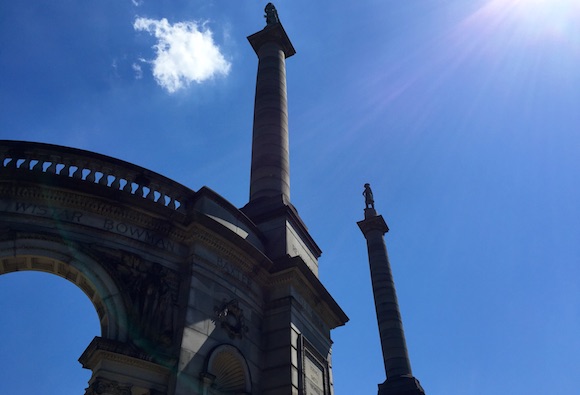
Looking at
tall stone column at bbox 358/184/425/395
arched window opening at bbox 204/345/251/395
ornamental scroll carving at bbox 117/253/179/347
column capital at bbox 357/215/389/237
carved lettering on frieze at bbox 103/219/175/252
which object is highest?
column capital at bbox 357/215/389/237

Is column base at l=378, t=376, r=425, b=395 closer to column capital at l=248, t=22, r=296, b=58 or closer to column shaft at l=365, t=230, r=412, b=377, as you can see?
column shaft at l=365, t=230, r=412, b=377

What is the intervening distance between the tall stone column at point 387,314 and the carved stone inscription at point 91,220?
864 inches

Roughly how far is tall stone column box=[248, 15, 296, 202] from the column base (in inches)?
628

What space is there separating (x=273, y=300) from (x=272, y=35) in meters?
19.3

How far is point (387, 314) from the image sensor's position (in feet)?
117

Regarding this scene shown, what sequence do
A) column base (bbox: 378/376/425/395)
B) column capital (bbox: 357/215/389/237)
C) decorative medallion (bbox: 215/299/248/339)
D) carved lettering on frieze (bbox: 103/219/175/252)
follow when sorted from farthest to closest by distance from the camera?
column capital (bbox: 357/215/389/237), column base (bbox: 378/376/425/395), decorative medallion (bbox: 215/299/248/339), carved lettering on frieze (bbox: 103/219/175/252)

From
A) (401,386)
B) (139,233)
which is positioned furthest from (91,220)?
(401,386)

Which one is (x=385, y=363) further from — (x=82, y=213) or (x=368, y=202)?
(x=82, y=213)

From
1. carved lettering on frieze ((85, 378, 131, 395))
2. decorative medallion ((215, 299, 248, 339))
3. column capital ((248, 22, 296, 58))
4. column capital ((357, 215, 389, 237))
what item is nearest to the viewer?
carved lettering on frieze ((85, 378, 131, 395))

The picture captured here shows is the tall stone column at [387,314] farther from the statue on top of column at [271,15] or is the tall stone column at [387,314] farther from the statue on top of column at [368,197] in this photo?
the statue on top of column at [271,15]

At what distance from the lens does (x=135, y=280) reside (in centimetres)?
1362

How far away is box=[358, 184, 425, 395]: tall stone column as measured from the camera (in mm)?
31766

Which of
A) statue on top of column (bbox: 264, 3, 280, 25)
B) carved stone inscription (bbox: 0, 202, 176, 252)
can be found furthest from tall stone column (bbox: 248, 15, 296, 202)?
carved stone inscription (bbox: 0, 202, 176, 252)

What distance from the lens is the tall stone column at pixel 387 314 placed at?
3177 cm
